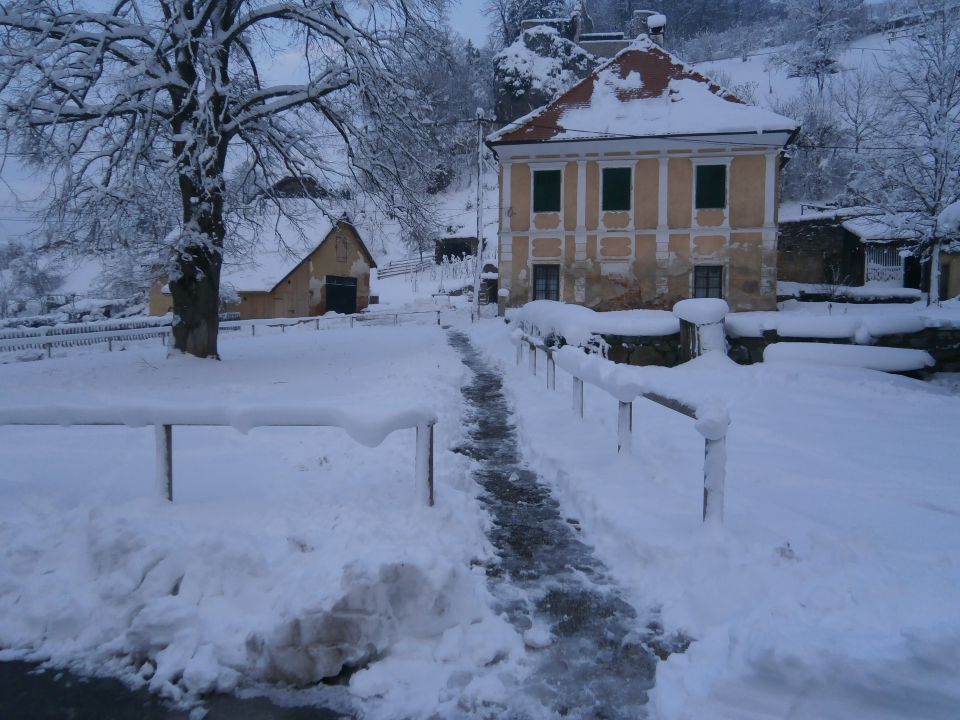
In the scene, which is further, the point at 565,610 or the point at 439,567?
the point at 565,610

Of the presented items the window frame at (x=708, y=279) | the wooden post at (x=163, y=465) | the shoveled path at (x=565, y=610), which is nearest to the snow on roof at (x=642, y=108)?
the window frame at (x=708, y=279)

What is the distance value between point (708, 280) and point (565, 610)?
926 inches

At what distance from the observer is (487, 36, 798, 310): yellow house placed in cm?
2475

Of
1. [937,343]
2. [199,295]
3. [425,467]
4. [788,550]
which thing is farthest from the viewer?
[199,295]

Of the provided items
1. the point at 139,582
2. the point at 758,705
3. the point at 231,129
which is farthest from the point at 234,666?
the point at 231,129

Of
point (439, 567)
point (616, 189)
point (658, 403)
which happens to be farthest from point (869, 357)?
point (616, 189)

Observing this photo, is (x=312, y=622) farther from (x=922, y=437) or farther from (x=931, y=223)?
(x=931, y=223)

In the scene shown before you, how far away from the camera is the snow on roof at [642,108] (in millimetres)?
24531

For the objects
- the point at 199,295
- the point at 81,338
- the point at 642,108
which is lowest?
the point at 81,338

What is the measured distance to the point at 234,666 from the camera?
10.8 feet

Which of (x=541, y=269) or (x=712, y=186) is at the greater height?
(x=712, y=186)

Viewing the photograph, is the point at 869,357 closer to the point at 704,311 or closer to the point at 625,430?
the point at 704,311

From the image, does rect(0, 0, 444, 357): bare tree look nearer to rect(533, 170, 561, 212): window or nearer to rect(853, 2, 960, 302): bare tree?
rect(533, 170, 561, 212): window

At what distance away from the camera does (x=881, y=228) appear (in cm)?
3234
